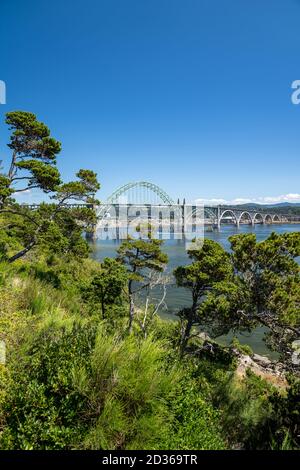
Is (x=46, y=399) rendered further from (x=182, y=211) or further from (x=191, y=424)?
(x=182, y=211)

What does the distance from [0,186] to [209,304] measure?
10.2 meters

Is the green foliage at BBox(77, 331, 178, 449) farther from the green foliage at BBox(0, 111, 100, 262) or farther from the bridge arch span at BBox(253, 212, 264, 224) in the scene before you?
the bridge arch span at BBox(253, 212, 264, 224)

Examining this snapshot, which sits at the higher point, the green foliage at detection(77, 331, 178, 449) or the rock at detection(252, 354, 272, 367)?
the green foliage at detection(77, 331, 178, 449)

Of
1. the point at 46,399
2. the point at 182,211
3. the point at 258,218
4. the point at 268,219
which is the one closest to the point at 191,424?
the point at 46,399

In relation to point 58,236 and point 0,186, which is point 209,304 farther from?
point 0,186

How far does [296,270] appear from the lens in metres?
9.03

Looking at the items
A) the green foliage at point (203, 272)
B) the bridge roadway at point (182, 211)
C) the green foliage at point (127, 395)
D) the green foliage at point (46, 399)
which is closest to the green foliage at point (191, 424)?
the green foliage at point (127, 395)

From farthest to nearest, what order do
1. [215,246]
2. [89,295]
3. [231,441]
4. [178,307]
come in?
[178,307] → [89,295] → [215,246] → [231,441]

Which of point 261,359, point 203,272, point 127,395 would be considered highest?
point 127,395

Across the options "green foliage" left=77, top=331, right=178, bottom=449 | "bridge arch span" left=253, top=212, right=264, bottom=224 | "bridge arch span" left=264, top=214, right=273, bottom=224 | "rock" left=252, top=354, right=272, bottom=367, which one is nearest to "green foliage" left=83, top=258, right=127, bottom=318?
"rock" left=252, top=354, right=272, bottom=367

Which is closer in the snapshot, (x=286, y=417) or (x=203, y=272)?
(x=286, y=417)
